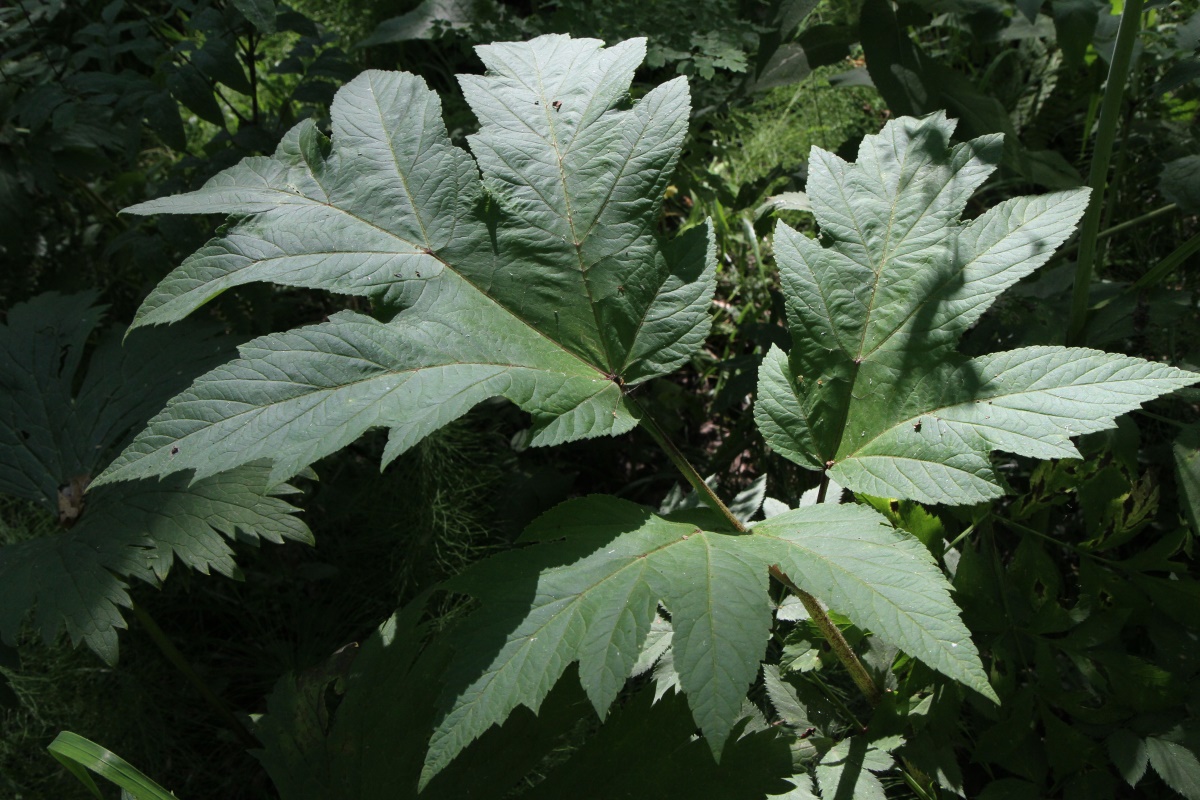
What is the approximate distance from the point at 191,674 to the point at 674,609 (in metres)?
1.42

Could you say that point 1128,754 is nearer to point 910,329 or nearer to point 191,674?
point 910,329

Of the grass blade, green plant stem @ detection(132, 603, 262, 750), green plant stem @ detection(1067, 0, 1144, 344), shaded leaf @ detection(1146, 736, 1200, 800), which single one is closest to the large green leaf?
green plant stem @ detection(132, 603, 262, 750)

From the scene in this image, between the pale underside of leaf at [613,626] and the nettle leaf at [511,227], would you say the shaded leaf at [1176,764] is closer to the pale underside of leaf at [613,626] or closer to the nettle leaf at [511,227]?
the pale underside of leaf at [613,626]

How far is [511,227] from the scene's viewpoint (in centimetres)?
129

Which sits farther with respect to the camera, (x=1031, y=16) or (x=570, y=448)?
(x=570, y=448)

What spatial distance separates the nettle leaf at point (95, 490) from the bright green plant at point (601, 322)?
607 mm

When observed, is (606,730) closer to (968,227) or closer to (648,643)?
(648,643)

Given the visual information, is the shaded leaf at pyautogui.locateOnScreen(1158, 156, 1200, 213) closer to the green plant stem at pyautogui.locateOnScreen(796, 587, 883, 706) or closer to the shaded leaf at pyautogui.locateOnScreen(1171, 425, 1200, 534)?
the shaded leaf at pyautogui.locateOnScreen(1171, 425, 1200, 534)

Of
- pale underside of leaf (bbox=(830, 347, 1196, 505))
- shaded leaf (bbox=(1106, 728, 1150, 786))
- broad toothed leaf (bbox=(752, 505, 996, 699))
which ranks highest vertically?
pale underside of leaf (bbox=(830, 347, 1196, 505))

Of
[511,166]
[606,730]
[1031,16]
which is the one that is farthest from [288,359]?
[1031,16]

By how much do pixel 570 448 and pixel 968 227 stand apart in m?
1.65

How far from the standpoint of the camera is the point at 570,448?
2.75 meters

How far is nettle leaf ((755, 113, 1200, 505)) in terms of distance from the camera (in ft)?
3.86

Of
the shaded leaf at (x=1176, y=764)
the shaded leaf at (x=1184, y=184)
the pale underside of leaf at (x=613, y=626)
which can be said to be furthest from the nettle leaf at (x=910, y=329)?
the shaded leaf at (x=1176, y=764)
